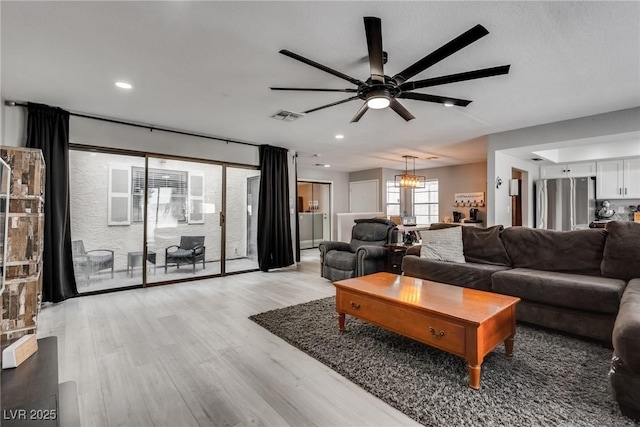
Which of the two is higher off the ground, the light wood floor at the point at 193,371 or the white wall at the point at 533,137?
the white wall at the point at 533,137

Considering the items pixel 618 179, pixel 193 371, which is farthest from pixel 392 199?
pixel 193 371

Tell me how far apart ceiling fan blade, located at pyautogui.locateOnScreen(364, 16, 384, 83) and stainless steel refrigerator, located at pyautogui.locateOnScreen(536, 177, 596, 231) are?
580 centimetres

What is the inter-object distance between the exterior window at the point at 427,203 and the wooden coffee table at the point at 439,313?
6.68 meters

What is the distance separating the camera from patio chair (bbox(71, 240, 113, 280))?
4.29m

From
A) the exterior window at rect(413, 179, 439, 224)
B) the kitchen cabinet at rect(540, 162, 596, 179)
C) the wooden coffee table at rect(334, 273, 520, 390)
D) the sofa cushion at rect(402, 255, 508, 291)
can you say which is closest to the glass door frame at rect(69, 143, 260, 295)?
the sofa cushion at rect(402, 255, 508, 291)

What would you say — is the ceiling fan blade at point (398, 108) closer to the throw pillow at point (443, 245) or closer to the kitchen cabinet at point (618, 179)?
the throw pillow at point (443, 245)

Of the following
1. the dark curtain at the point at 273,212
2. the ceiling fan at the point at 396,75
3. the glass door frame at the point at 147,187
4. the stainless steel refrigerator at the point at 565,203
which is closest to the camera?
the ceiling fan at the point at 396,75

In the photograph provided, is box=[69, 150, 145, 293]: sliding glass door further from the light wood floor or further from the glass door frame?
the light wood floor

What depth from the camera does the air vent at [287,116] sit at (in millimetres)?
4010

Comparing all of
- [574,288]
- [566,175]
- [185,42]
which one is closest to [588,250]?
[574,288]

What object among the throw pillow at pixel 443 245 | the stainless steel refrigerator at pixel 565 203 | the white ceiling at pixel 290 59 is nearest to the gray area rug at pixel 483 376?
the throw pillow at pixel 443 245

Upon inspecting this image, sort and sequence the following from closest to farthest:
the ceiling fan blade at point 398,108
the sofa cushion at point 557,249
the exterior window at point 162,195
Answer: the ceiling fan blade at point 398,108 < the sofa cushion at point 557,249 < the exterior window at point 162,195

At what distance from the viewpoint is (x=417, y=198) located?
949 centimetres

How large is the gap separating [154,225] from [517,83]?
5.29 meters
